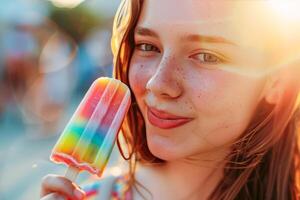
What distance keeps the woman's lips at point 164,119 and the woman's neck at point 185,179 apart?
28 centimetres

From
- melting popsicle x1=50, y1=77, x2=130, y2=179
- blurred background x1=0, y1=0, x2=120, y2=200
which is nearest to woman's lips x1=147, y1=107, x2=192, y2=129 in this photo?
melting popsicle x1=50, y1=77, x2=130, y2=179

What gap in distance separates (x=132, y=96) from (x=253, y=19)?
0.55 meters

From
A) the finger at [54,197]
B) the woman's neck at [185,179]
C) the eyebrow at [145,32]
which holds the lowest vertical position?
A: the woman's neck at [185,179]

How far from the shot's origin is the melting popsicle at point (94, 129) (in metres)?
1.80

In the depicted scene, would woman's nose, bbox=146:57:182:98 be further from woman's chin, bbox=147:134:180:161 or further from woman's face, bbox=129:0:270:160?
woman's chin, bbox=147:134:180:161

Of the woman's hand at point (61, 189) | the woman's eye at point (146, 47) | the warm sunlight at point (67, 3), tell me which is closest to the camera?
the woman's hand at point (61, 189)

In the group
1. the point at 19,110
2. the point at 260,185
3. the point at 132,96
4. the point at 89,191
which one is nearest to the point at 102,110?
the point at 132,96

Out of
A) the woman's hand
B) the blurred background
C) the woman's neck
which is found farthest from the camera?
the blurred background

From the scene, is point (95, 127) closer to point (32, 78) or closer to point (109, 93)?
point (109, 93)

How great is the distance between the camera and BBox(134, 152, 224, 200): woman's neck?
2082 millimetres

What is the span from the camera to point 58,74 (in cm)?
772

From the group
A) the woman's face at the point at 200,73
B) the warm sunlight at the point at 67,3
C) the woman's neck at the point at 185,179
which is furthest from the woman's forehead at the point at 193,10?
the warm sunlight at the point at 67,3

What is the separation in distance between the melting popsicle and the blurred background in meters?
3.16

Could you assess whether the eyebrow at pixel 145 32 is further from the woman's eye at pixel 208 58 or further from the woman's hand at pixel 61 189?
the woman's hand at pixel 61 189
